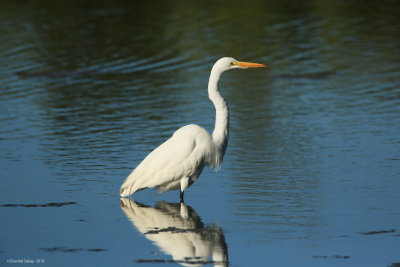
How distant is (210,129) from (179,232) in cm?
494

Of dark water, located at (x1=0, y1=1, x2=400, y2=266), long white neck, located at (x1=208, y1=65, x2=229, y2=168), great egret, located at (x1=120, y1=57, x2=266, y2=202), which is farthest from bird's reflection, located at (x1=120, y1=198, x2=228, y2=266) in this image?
long white neck, located at (x1=208, y1=65, x2=229, y2=168)

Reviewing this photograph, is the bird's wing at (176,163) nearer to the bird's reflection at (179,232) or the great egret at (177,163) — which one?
the great egret at (177,163)

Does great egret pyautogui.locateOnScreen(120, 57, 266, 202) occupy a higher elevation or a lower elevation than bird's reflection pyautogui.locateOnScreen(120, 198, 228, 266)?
higher

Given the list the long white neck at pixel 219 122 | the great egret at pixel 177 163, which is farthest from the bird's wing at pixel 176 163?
the long white neck at pixel 219 122

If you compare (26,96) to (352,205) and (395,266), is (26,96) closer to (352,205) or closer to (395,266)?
(352,205)

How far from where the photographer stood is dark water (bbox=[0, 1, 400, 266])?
7.41 metres

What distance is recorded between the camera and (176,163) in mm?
8766

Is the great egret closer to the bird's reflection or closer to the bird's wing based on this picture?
the bird's wing

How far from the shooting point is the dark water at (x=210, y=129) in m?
7.41

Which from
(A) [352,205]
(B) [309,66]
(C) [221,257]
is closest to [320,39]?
(B) [309,66]

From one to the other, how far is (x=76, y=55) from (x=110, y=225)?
1223 centimetres

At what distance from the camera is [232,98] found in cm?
1477

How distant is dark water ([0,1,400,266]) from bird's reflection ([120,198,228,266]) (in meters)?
0.02

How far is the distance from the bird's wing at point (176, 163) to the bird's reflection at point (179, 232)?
25cm
